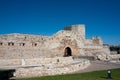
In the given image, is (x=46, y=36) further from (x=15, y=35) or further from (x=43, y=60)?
(x=43, y=60)

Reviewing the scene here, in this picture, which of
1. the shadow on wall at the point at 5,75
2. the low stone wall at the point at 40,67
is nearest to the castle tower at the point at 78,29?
the low stone wall at the point at 40,67

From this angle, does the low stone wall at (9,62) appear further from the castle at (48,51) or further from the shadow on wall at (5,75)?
the shadow on wall at (5,75)

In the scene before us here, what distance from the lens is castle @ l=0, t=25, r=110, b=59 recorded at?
62.2 feet

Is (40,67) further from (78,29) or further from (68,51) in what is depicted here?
(78,29)

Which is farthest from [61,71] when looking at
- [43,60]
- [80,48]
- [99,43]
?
[99,43]

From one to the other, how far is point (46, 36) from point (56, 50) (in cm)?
257

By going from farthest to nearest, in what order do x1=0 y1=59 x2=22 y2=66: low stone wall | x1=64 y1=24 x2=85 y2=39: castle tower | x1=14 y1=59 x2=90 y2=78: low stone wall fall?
x1=64 y1=24 x2=85 y2=39: castle tower, x1=0 y1=59 x2=22 y2=66: low stone wall, x1=14 y1=59 x2=90 y2=78: low stone wall

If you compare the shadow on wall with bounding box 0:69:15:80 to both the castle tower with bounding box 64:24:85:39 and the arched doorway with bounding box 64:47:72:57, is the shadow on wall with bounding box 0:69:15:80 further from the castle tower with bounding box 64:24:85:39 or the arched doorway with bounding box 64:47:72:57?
the castle tower with bounding box 64:24:85:39

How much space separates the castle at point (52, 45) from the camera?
1895 centimetres

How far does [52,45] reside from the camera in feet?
76.0

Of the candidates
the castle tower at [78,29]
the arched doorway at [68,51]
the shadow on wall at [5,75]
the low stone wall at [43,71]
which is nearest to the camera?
the shadow on wall at [5,75]

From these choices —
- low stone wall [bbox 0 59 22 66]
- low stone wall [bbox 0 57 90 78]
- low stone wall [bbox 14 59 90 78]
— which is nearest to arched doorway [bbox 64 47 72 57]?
low stone wall [bbox 0 57 90 78]

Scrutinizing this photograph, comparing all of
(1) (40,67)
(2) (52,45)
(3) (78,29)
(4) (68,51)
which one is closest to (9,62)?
(1) (40,67)

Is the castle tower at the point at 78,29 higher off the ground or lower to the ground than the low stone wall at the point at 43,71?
higher
